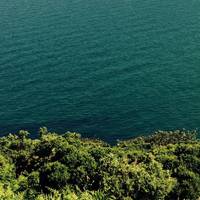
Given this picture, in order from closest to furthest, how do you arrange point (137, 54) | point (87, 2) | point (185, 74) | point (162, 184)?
1. point (162, 184)
2. point (185, 74)
3. point (137, 54)
4. point (87, 2)

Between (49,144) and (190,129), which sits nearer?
(49,144)

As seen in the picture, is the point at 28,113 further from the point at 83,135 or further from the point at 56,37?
the point at 56,37

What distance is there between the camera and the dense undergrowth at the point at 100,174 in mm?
48938

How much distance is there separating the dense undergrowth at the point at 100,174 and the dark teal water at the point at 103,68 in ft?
95.7

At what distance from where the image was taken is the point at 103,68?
4528 inches

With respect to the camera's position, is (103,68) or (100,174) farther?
(103,68)

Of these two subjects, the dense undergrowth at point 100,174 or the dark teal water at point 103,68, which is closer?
the dense undergrowth at point 100,174

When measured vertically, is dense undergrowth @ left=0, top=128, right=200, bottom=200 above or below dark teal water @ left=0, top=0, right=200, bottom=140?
below

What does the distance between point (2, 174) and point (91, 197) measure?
52.4ft

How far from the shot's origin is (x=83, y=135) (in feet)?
291

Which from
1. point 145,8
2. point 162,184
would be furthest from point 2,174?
point 145,8

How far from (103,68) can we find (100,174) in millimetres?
65639

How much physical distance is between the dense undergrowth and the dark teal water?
29169 millimetres

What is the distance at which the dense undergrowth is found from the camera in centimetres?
4894
